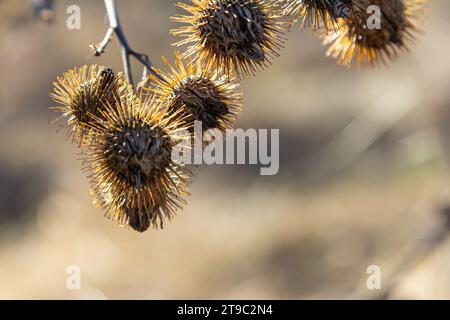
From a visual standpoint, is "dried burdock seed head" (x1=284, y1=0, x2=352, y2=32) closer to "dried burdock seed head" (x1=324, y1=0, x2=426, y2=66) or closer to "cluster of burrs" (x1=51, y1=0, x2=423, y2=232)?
"cluster of burrs" (x1=51, y1=0, x2=423, y2=232)

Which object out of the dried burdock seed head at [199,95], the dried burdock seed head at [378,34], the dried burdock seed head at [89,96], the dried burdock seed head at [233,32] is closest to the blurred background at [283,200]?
the dried burdock seed head at [378,34]

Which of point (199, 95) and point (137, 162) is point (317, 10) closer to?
point (199, 95)

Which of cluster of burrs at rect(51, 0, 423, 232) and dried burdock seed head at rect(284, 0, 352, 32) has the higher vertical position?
dried burdock seed head at rect(284, 0, 352, 32)

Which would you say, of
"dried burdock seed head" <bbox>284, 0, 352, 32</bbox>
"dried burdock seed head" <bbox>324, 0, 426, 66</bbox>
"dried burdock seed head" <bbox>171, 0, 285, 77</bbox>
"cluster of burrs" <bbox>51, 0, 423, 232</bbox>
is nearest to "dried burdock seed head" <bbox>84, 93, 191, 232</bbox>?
"cluster of burrs" <bbox>51, 0, 423, 232</bbox>

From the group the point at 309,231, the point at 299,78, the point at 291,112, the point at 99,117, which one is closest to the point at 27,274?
the point at 309,231

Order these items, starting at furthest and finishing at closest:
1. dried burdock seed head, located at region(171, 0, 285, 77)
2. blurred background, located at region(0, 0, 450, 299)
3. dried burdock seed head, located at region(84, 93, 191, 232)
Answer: blurred background, located at region(0, 0, 450, 299) < dried burdock seed head, located at region(171, 0, 285, 77) < dried burdock seed head, located at region(84, 93, 191, 232)

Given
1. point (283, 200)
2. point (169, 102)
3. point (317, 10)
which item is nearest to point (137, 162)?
point (169, 102)

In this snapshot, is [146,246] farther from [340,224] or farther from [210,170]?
[340,224]
